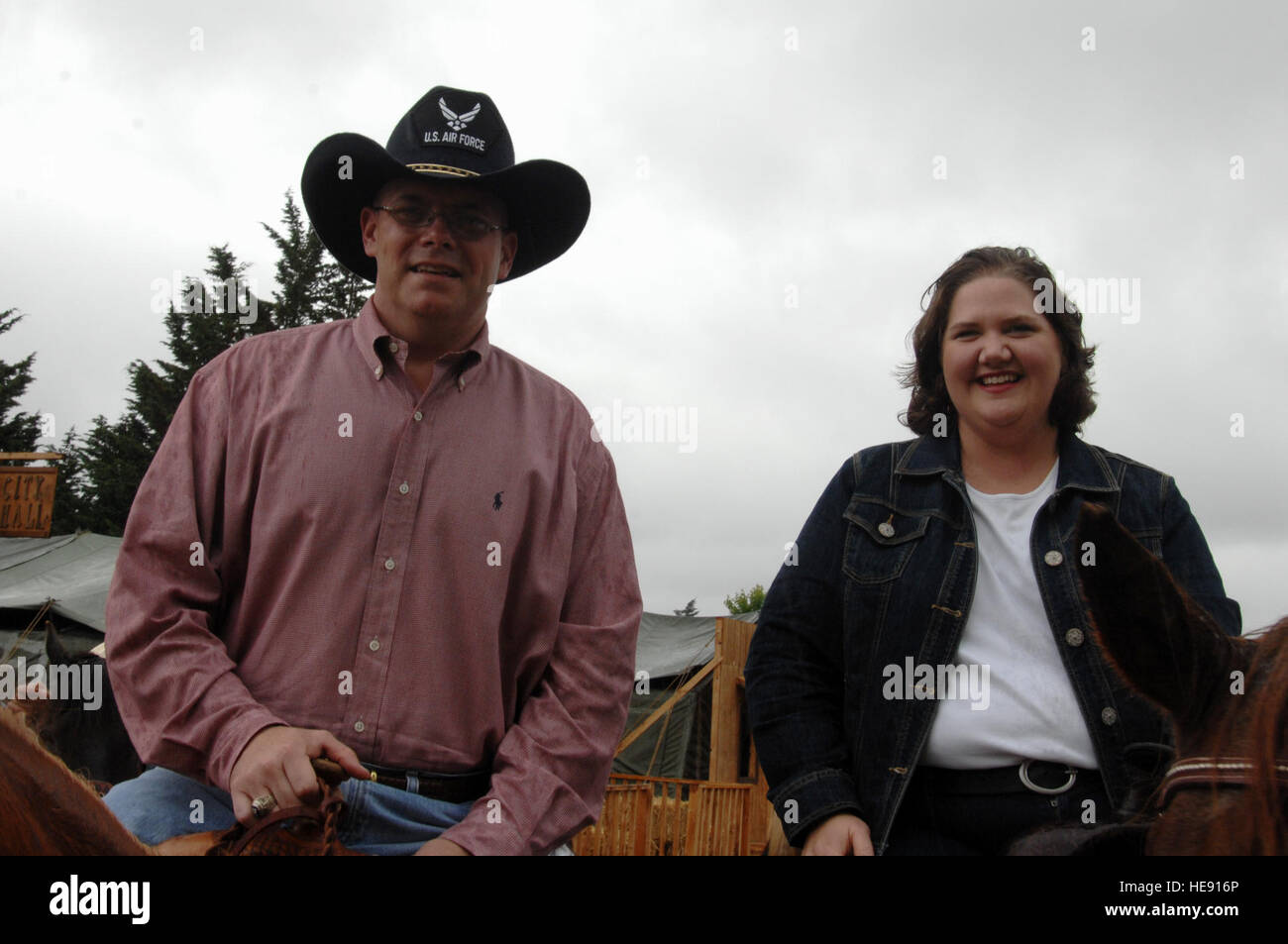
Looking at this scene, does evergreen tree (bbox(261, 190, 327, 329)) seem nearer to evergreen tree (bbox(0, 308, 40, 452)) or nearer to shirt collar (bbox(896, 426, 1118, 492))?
evergreen tree (bbox(0, 308, 40, 452))

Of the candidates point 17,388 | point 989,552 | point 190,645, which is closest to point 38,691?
point 190,645

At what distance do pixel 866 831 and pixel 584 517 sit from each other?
952 mm

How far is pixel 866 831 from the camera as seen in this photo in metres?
2.14

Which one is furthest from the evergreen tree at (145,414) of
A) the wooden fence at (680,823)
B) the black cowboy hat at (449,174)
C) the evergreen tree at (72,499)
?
the black cowboy hat at (449,174)

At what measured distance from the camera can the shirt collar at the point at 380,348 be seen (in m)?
2.40

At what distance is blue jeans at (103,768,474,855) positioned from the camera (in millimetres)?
1963

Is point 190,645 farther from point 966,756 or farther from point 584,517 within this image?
point 966,756

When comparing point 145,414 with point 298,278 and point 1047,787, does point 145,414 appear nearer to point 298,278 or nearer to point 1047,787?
point 298,278

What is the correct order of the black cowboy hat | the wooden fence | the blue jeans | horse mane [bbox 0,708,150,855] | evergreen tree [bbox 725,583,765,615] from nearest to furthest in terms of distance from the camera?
horse mane [bbox 0,708,150,855] → the blue jeans → the black cowboy hat → the wooden fence → evergreen tree [bbox 725,583,765,615]

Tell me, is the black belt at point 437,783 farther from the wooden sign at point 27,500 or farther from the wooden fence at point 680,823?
the wooden sign at point 27,500

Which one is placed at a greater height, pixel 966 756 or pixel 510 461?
pixel 510 461

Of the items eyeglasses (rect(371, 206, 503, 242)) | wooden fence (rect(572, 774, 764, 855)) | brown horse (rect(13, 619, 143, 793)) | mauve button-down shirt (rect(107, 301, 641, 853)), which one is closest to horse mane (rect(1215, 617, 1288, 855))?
mauve button-down shirt (rect(107, 301, 641, 853))

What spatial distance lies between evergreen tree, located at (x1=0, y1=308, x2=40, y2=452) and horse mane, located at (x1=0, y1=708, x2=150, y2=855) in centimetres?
3301

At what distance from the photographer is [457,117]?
253 centimetres
